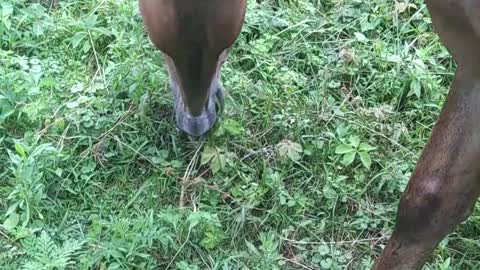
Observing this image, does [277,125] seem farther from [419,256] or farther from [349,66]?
[419,256]

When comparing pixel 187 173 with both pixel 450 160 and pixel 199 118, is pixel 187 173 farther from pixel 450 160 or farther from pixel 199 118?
pixel 450 160

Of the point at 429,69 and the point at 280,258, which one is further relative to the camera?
the point at 429,69

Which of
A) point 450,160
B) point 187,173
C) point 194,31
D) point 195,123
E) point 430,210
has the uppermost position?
point 194,31

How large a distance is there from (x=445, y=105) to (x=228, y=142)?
2.81ft

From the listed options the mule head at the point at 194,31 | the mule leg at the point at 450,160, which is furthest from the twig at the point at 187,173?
the mule leg at the point at 450,160

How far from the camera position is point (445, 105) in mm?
1505

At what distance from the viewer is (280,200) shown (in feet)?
7.07

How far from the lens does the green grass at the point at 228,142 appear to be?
2062mm

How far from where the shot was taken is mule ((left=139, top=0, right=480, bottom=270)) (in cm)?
140

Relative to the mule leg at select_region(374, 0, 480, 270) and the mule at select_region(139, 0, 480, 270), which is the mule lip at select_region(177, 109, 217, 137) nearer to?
the mule at select_region(139, 0, 480, 270)

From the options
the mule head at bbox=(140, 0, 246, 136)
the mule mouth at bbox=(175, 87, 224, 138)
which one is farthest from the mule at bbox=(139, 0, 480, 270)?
the mule mouth at bbox=(175, 87, 224, 138)

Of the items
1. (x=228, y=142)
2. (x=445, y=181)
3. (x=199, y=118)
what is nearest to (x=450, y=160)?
(x=445, y=181)

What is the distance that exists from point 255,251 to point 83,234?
1.29 ft

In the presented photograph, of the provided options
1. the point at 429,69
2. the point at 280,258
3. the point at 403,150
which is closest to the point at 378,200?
the point at 403,150
